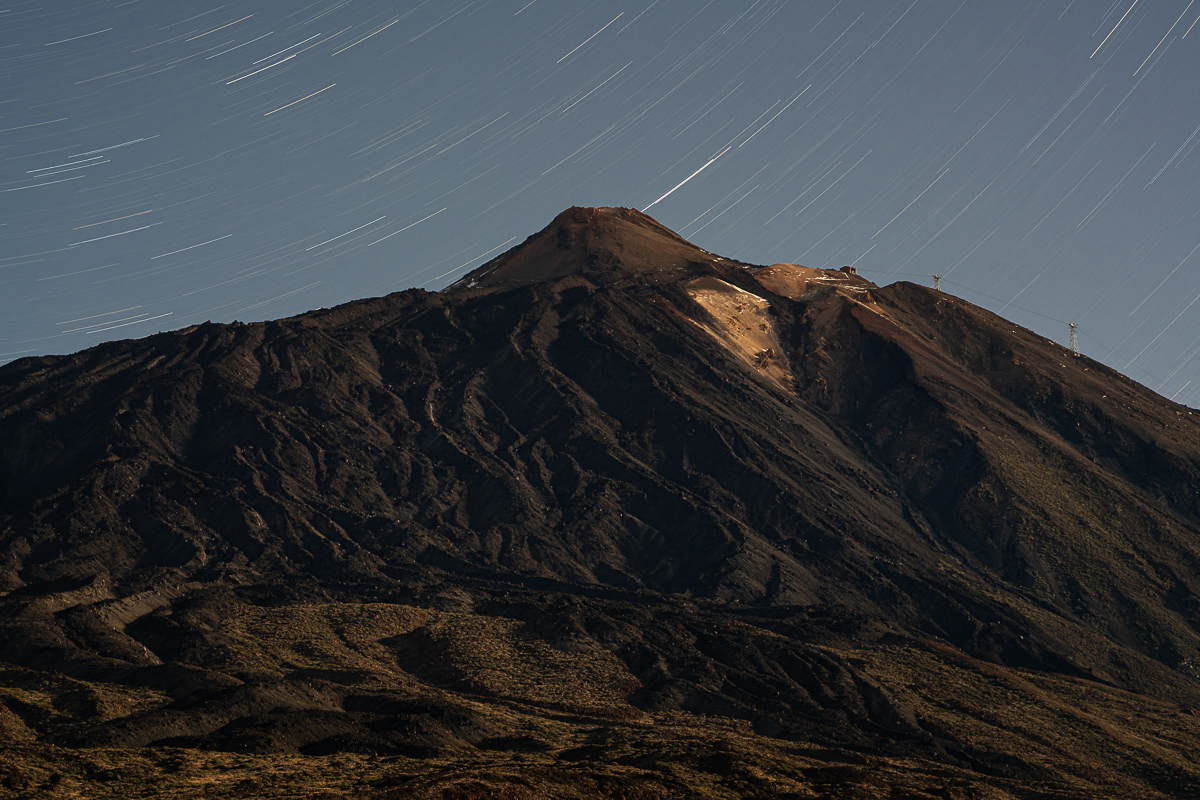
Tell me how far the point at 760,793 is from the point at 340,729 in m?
23.6

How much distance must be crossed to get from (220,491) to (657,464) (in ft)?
173

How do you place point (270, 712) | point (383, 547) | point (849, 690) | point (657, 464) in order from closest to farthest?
point (270, 712), point (849, 690), point (383, 547), point (657, 464)

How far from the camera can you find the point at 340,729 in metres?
70.2

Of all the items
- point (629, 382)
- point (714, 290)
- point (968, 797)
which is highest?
point (714, 290)

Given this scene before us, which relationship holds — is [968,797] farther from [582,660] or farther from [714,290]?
[714,290]

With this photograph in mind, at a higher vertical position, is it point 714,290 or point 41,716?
point 714,290

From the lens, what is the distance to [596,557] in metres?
137

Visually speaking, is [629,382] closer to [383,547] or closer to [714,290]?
[714,290]

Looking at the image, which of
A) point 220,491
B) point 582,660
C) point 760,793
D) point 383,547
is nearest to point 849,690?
point 582,660

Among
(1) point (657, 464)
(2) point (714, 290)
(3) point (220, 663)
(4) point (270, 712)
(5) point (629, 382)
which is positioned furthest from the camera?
(2) point (714, 290)

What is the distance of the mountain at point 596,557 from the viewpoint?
2847 inches

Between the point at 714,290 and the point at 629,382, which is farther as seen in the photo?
the point at 714,290

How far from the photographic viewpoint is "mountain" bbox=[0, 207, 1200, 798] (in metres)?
72.3

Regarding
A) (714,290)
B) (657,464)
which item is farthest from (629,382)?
(714,290)
